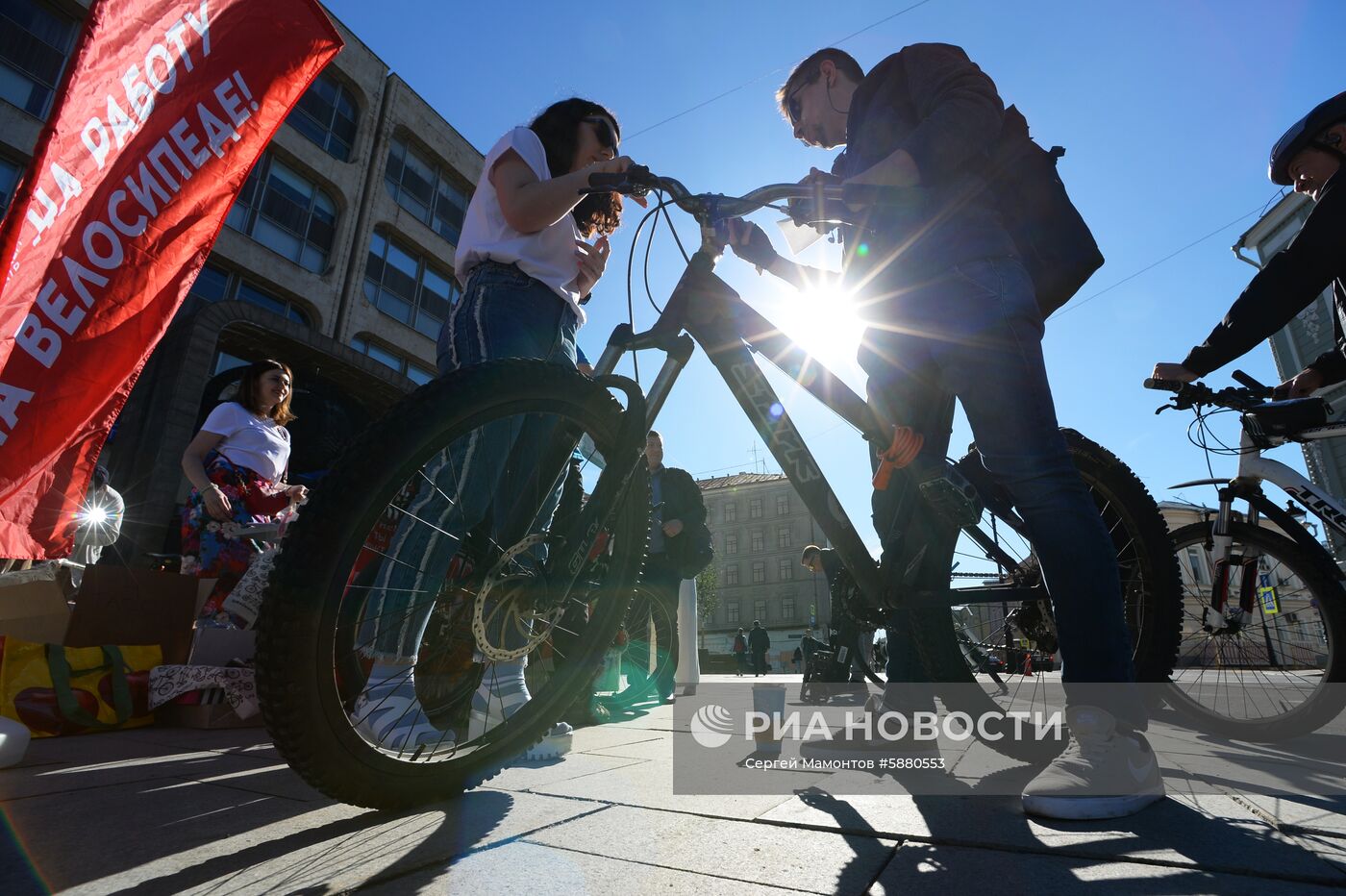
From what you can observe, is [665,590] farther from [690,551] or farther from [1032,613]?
[1032,613]

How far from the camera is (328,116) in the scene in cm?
1559

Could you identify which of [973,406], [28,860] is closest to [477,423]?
[28,860]

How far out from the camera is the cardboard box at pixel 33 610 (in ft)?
9.50

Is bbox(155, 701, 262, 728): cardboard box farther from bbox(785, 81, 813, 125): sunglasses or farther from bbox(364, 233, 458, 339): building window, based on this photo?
bbox(364, 233, 458, 339): building window

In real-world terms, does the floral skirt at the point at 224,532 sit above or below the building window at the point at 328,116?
below

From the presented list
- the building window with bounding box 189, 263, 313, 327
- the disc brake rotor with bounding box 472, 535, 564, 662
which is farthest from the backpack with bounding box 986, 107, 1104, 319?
the building window with bounding box 189, 263, 313, 327

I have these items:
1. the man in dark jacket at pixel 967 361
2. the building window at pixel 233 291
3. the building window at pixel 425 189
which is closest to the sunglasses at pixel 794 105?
the man in dark jacket at pixel 967 361

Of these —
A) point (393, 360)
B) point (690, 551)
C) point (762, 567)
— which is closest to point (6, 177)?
point (393, 360)

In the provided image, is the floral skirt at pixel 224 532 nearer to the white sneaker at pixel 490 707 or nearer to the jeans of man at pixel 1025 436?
the white sneaker at pixel 490 707

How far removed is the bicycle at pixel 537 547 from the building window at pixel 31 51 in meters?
13.9

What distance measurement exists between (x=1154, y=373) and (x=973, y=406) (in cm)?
160

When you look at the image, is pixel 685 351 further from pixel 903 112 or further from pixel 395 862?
pixel 395 862

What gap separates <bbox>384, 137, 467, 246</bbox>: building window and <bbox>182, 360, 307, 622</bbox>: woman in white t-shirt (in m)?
15.6

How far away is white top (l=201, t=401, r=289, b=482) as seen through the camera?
10.9 ft
